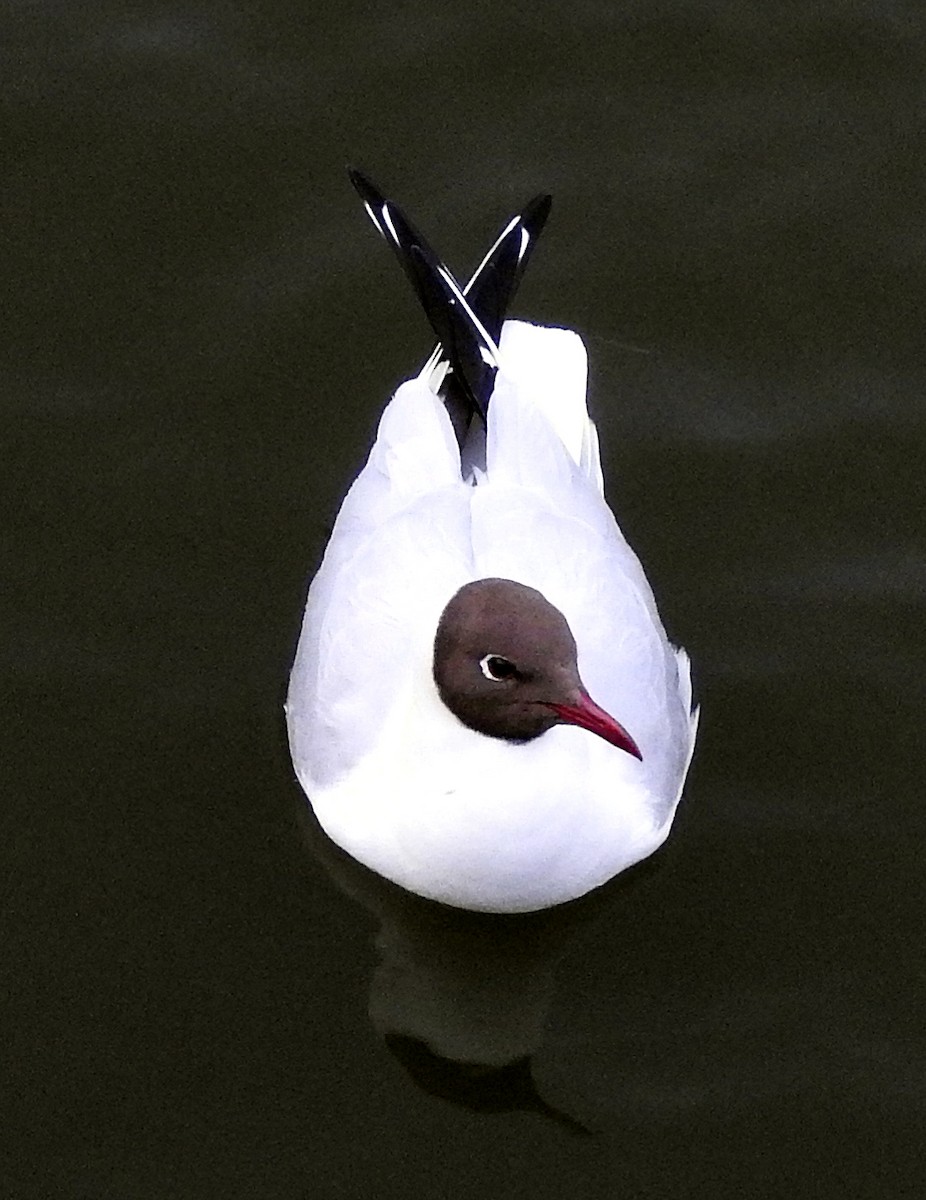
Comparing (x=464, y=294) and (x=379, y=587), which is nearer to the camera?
(x=379, y=587)

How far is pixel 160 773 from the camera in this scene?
6.41 meters

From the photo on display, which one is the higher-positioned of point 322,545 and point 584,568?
point 322,545

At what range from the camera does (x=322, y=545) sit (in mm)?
6895

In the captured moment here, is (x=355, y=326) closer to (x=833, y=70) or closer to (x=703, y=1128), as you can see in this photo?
(x=833, y=70)

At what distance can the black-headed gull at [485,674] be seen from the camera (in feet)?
18.1

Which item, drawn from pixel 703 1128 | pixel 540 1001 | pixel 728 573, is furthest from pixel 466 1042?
pixel 728 573

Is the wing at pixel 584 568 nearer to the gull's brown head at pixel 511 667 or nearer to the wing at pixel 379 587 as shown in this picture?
the wing at pixel 379 587

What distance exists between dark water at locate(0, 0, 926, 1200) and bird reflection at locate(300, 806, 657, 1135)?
0.01 metres

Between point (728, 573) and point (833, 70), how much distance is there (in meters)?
2.05

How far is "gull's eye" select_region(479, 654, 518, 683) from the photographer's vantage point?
5422mm

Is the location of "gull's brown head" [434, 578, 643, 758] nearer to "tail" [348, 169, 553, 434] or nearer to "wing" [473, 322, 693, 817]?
"wing" [473, 322, 693, 817]

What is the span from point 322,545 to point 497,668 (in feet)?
5.08

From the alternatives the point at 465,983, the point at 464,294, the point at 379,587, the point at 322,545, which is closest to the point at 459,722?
the point at 379,587

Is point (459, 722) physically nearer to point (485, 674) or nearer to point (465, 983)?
point (485, 674)
